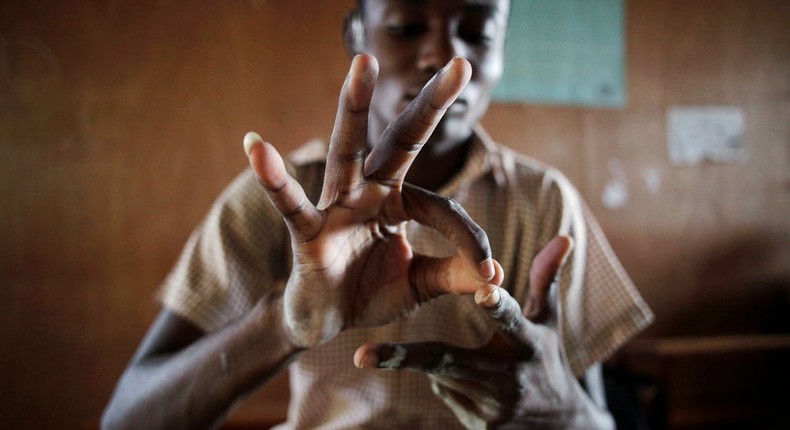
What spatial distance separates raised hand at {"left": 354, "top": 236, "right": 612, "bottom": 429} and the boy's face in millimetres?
274

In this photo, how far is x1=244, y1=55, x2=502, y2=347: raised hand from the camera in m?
0.39

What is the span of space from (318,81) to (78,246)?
0.85 meters

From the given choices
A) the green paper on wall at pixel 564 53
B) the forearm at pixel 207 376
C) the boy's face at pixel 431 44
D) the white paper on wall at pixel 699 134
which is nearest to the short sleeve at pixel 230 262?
the forearm at pixel 207 376

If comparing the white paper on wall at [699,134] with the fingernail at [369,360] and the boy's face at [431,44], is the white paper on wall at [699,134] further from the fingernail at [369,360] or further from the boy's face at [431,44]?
the fingernail at [369,360]

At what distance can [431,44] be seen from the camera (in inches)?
26.7

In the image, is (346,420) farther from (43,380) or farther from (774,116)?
(774,116)

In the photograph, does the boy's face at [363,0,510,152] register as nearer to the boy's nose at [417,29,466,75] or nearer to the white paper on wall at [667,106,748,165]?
the boy's nose at [417,29,466,75]

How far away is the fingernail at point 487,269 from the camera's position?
0.41 metres

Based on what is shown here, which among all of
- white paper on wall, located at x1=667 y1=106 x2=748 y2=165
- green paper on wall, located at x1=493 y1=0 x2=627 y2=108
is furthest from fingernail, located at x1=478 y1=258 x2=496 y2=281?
white paper on wall, located at x1=667 y1=106 x2=748 y2=165

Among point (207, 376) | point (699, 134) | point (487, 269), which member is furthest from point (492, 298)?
point (699, 134)

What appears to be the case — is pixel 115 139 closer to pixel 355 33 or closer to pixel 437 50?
pixel 355 33

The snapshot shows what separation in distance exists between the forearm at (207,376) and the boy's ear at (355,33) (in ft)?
1.37

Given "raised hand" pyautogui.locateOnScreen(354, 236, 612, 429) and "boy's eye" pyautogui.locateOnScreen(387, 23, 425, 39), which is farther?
"boy's eye" pyautogui.locateOnScreen(387, 23, 425, 39)

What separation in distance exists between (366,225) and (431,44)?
0.31 m
